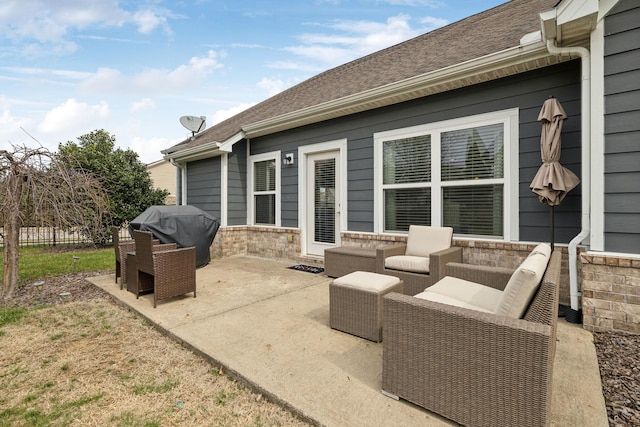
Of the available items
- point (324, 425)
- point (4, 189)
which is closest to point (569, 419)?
point (324, 425)

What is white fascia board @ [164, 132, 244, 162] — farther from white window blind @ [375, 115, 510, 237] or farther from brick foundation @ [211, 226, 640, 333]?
white window blind @ [375, 115, 510, 237]

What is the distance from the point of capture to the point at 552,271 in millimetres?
1859

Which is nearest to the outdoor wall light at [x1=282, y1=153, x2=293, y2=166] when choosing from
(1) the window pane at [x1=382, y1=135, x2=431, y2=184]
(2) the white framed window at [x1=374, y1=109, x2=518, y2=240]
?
(2) the white framed window at [x1=374, y1=109, x2=518, y2=240]

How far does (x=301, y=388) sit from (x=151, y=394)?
1031 mm

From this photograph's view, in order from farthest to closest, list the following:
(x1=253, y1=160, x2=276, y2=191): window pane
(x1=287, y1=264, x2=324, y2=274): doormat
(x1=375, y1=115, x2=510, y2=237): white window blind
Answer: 1. (x1=253, y1=160, x2=276, y2=191): window pane
2. (x1=287, y1=264, x2=324, y2=274): doormat
3. (x1=375, y1=115, x2=510, y2=237): white window blind

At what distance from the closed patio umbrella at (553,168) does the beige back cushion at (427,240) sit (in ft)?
3.92

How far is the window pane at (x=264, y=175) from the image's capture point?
723 centimetres

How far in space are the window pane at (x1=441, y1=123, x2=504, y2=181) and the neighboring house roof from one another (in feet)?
2.31

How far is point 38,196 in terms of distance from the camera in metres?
4.00

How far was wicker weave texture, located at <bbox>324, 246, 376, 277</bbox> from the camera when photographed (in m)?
4.62

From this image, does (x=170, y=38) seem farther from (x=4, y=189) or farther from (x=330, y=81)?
(x=4, y=189)

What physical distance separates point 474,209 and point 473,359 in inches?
128

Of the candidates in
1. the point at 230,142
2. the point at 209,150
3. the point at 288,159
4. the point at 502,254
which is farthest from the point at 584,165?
the point at 209,150

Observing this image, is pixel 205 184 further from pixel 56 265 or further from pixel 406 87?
pixel 406 87
